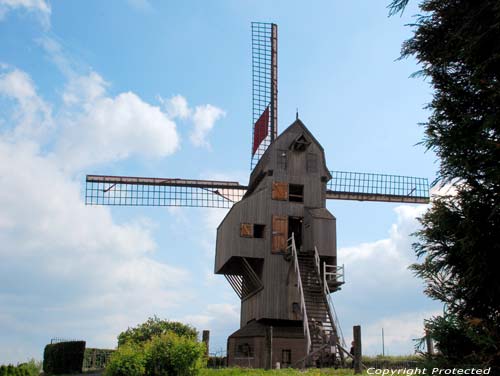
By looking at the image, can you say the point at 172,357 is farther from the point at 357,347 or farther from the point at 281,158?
the point at 281,158

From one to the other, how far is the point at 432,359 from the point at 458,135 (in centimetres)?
374

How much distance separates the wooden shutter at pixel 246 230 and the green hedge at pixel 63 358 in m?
9.50

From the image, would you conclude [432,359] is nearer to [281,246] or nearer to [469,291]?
[469,291]

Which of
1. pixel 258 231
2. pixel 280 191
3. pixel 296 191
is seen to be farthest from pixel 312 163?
pixel 258 231

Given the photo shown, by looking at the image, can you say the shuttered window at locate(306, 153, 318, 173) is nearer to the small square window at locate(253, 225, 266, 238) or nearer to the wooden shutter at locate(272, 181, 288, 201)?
the wooden shutter at locate(272, 181, 288, 201)

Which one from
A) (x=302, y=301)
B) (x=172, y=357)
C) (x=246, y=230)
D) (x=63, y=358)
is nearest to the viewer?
(x=172, y=357)

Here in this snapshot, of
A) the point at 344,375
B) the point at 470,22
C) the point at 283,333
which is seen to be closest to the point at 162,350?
the point at 344,375

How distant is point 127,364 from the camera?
17016 mm

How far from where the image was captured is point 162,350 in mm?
17922

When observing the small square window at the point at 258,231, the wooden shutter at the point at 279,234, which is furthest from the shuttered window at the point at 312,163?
the small square window at the point at 258,231

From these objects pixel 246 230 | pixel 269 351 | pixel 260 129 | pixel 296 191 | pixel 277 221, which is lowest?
pixel 269 351

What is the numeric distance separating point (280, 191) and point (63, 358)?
44.4ft

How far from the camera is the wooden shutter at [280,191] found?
29000 millimetres

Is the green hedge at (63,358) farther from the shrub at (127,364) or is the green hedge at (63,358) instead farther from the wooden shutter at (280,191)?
the wooden shutter at (280,191)
